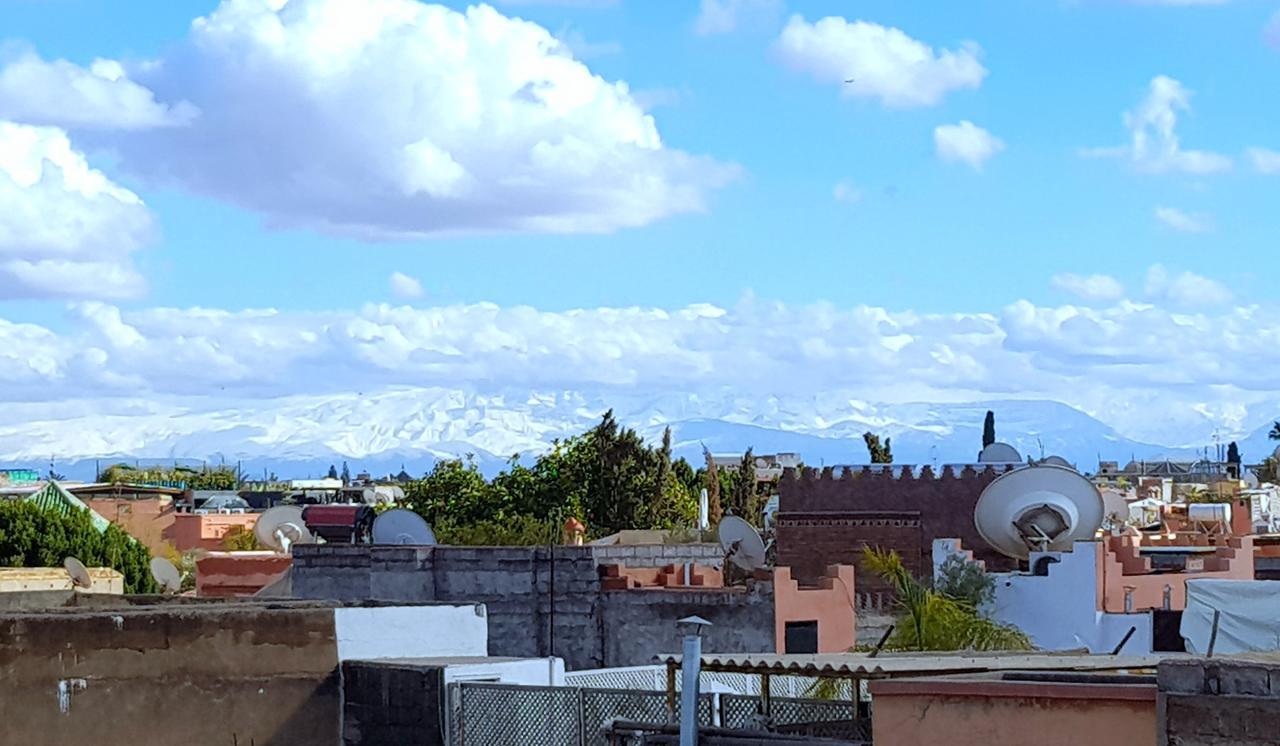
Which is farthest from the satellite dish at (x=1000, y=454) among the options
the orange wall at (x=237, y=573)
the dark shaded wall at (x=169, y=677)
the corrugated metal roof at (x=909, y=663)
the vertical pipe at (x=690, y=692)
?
the vertical pipe at (x=690, y=692)

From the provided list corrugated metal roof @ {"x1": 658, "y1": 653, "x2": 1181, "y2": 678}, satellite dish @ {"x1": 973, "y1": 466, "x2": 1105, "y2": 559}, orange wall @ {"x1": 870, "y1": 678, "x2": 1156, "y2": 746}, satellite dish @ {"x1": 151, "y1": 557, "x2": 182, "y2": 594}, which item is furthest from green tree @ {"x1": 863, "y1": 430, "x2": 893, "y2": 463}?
orange wall @ {"x1": 870, "y1": 678, "x2": 1156, "y2": 746}

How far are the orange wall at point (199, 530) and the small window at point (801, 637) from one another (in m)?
44.6

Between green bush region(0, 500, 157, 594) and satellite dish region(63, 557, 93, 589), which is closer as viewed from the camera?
satellite dish region(63, 557, 93, 589)

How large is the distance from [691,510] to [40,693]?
157 feet

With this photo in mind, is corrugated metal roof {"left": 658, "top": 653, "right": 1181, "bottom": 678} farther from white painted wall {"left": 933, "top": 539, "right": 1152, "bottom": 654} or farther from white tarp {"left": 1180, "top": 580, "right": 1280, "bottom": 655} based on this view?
white painted wall {"left": 933, "top": 539, "right": 1152, "bottom": 654}

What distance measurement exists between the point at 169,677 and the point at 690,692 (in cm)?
547

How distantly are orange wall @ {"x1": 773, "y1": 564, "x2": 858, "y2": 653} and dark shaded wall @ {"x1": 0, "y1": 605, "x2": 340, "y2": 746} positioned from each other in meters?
12.0

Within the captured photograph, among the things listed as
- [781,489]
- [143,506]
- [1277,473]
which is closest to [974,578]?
[781,489]

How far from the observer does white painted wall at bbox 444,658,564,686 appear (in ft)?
49.9

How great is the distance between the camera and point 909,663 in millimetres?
11992

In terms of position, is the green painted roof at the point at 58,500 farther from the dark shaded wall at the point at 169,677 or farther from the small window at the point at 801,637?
Answer: the dark shaded wall at the point at 169,677

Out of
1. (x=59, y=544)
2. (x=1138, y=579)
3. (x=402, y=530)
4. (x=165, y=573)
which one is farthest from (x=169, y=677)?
(x=59, y=544)

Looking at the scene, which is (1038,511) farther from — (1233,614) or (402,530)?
(402,530)

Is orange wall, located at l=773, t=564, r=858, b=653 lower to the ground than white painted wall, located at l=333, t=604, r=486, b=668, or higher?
lower
